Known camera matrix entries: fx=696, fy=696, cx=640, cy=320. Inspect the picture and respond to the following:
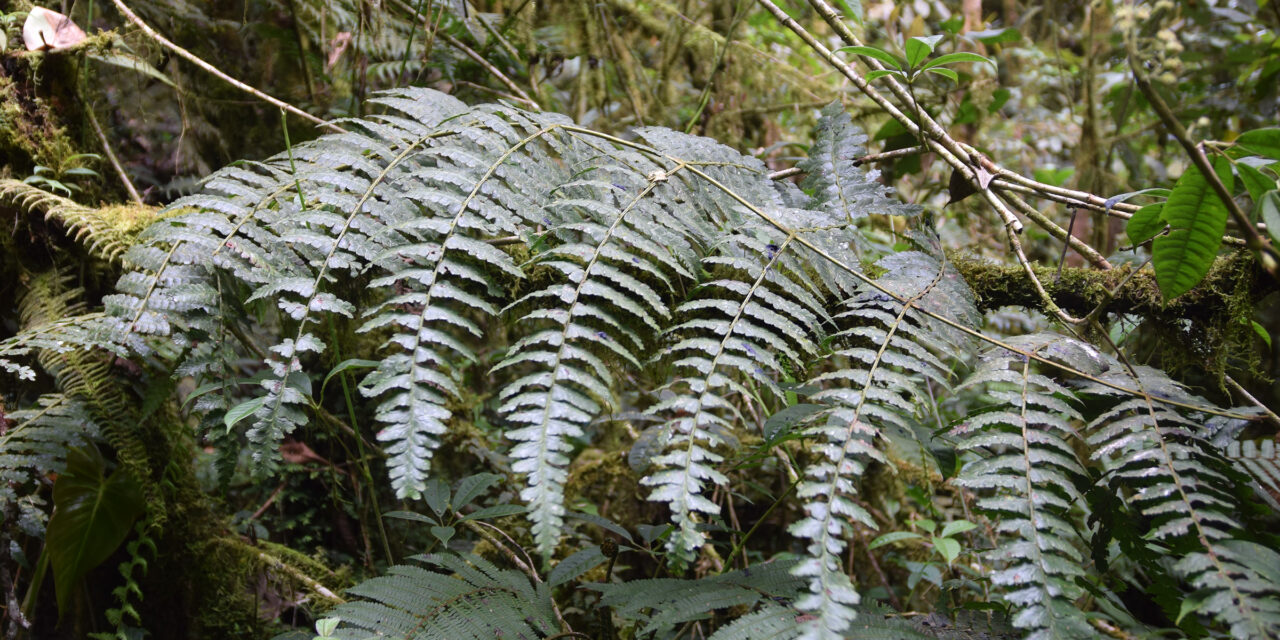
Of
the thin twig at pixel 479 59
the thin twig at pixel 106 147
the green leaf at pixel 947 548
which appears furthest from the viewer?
the thin twig at pixel 479 59

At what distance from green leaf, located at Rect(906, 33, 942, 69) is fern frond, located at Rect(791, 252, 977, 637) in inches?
17.3

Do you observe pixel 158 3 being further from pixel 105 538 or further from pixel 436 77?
pixel 105 538

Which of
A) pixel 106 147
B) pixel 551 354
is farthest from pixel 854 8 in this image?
pixel 106 147

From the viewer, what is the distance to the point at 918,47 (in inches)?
59.3

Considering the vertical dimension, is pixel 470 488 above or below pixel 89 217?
below

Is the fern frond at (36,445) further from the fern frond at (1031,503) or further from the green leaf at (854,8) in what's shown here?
the green leaf at (854,8)

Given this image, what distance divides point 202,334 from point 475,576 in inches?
28.5

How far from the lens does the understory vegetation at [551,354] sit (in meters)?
1.04

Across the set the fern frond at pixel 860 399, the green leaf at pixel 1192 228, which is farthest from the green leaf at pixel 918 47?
the green leaf at pixel 1192 228

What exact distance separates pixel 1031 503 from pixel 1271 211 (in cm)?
56

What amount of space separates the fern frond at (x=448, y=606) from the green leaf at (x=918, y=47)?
143 centimetres

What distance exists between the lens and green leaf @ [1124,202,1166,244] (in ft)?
4.01

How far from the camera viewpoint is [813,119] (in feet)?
11.9

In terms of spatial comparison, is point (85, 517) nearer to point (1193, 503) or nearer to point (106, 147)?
point (106, 147)
